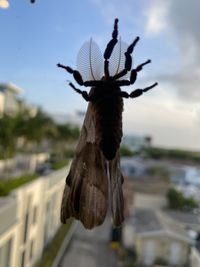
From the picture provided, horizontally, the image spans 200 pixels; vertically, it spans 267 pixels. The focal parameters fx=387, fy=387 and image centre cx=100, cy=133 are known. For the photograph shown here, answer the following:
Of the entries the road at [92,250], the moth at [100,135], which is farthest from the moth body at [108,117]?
the road at [92,250]

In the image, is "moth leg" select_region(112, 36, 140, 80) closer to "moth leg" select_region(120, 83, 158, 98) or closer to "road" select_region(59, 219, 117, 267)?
"moth leg" select_region(120, 83, 158, 98)

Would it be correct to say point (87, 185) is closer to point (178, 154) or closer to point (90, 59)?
point (90, 59)

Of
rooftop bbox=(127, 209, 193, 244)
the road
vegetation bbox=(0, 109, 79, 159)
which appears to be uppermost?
vegetation bbox=(0, 109, 79, 159)

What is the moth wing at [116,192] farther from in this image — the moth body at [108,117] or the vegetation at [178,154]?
the vegetation at [178,154]

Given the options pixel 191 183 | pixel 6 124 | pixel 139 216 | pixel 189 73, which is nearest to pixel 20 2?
pixel 189 73

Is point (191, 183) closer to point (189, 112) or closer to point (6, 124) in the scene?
point (6, 124)

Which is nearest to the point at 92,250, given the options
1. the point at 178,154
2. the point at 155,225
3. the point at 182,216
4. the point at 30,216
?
the point at 155,225

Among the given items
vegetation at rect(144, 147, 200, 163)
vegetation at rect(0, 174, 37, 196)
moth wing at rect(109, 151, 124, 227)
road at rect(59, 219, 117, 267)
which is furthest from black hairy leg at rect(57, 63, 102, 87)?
road at rect(59, 219, 117, 267)
